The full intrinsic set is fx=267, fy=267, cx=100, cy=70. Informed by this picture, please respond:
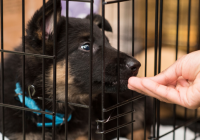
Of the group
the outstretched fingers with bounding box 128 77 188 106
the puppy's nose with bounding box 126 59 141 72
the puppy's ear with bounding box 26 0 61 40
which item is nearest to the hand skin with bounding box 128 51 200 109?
the outstretched fingers with bounding box 128 77 188 106

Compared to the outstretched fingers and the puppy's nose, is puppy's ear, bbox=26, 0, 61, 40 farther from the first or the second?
the outstretched fingers

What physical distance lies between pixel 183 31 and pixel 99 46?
7.92 ft

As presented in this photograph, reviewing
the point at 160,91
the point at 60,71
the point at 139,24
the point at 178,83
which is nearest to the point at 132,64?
the point at 178,83

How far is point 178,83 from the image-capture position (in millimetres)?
1538

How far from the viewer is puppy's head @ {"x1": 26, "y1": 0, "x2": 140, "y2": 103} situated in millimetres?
1820

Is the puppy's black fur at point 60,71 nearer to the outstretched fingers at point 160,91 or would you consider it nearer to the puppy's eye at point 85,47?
the puppy's eye at point 85,47

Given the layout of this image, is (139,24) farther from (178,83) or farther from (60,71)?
(178,83)

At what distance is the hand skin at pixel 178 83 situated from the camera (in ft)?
4.21

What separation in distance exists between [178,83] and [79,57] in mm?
859

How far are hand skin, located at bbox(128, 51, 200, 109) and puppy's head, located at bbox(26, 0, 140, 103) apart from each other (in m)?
0.35

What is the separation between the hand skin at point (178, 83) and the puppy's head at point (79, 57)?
350 millimetres

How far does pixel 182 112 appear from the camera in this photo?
302cm

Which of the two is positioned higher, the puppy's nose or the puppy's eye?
the puppy's eye

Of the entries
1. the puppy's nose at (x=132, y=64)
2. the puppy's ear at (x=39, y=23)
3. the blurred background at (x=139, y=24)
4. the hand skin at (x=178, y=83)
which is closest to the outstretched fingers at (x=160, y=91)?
the hand skin at (x=178, y=83)
